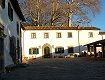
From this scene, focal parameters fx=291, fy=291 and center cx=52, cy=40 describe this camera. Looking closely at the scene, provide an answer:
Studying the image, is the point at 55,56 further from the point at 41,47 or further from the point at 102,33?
the point at 102,33

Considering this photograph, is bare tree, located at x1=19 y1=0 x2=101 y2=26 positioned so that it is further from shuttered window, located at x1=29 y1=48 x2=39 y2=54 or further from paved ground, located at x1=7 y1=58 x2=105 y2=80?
paved ground, located at x1=7 y1=58 x2=105 y2=80

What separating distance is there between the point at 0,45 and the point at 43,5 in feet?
139

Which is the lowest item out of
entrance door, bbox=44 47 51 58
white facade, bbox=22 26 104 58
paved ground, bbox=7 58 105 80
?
paved ground, bbox=7 58 105 80

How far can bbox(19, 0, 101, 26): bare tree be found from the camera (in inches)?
2296

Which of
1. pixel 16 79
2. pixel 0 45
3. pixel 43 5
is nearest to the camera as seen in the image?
pixel 16 79

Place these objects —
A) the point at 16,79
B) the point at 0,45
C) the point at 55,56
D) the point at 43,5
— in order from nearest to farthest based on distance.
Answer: the point at 16,79 → the point at 0,45 → the point at 55,56 → the point at 43,5

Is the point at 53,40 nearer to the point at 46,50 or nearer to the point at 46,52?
the point at 46,50

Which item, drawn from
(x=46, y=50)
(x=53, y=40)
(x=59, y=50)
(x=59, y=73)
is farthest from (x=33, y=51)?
(x=59, y=73)

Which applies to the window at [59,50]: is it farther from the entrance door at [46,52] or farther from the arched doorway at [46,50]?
the entrance door at [46,52]

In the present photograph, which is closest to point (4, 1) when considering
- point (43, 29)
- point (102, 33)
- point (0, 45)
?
point (0, 45)

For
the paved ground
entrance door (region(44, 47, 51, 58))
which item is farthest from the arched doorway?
the paved ground

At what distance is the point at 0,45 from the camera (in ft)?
53.7

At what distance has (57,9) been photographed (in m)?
59.0

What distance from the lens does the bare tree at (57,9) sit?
58312 millimetres
